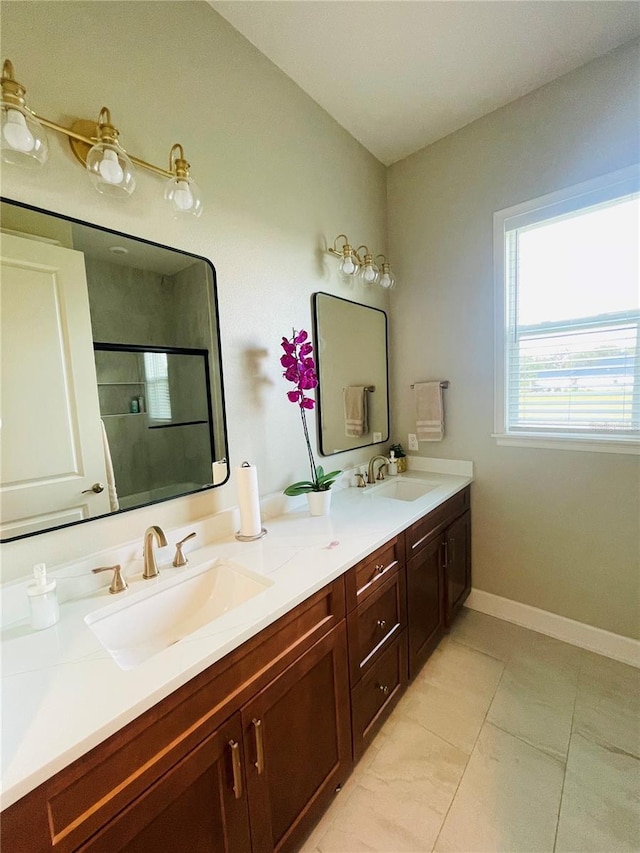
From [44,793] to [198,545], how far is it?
81 centimetres

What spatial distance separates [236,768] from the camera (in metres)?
0.87

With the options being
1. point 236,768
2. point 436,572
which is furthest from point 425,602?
point 236,768

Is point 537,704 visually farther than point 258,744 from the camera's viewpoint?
Yes

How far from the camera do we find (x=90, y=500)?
3.73ft

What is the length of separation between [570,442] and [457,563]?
2.99ft

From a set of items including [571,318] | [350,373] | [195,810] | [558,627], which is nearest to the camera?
[195,810]

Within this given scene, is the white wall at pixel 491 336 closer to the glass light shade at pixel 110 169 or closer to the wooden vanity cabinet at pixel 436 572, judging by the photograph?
the wooden vanity cabinet at pixel 436 572

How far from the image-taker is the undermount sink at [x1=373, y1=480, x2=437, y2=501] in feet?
7.12

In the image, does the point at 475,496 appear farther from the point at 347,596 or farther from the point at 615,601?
the point at 347,596

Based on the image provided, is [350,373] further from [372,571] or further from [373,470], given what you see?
[372,571]

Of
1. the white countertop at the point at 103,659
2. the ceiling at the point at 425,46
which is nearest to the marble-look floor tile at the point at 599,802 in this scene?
the white countertop at the point at 103,659

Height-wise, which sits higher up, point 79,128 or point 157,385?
point 79,128

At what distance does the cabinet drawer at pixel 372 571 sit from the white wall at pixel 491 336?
101cm

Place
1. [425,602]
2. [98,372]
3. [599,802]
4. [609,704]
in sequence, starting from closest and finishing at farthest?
[98,372]
[599,802]
[609,704]
[425,602]
